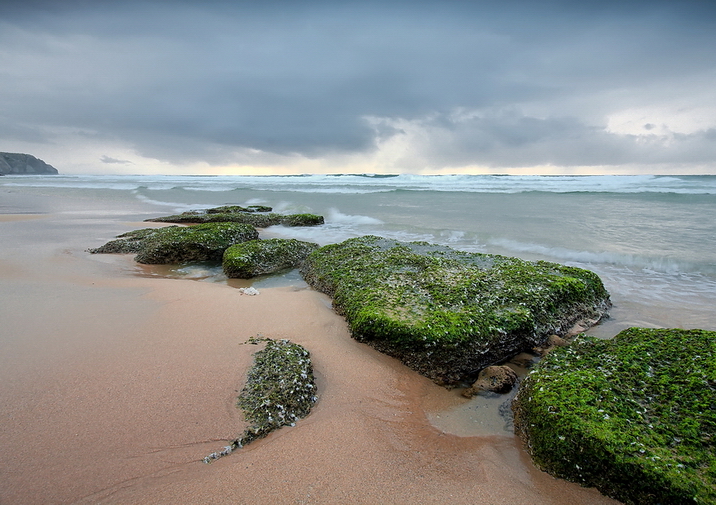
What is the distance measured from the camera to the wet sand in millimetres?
2387

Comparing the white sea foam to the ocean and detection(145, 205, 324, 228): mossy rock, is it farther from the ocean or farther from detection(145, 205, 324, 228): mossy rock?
detection(145, 205, 324, 228): mossy rock

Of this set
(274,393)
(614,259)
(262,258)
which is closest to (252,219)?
(262,258)

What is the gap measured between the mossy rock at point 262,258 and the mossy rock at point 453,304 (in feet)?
2.97

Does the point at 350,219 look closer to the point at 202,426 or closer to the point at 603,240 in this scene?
the point at 603,240

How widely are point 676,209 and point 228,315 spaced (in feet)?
71.4

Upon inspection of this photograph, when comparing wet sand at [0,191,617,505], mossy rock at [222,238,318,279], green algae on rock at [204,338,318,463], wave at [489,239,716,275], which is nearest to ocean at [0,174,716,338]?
wave at [489,239,716,275]

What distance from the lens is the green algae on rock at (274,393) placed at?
9.27 feet

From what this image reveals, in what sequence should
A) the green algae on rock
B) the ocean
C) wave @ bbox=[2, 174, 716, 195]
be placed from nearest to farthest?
the green algae on rock
the ocean
wave @ bbox=[2, 174, 716, 195]

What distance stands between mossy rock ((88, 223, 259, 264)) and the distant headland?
123 m

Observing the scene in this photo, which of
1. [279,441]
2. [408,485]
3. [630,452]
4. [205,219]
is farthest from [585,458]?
[205,219]

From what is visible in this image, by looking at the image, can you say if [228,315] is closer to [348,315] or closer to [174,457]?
[348,315]

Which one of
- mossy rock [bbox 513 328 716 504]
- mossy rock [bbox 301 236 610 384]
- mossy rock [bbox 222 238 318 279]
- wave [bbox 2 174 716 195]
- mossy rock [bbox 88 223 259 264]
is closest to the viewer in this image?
mossy rock [bbox 513 328 716 504]

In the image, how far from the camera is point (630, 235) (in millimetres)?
→ 11258

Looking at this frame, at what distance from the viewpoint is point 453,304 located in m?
4.46
